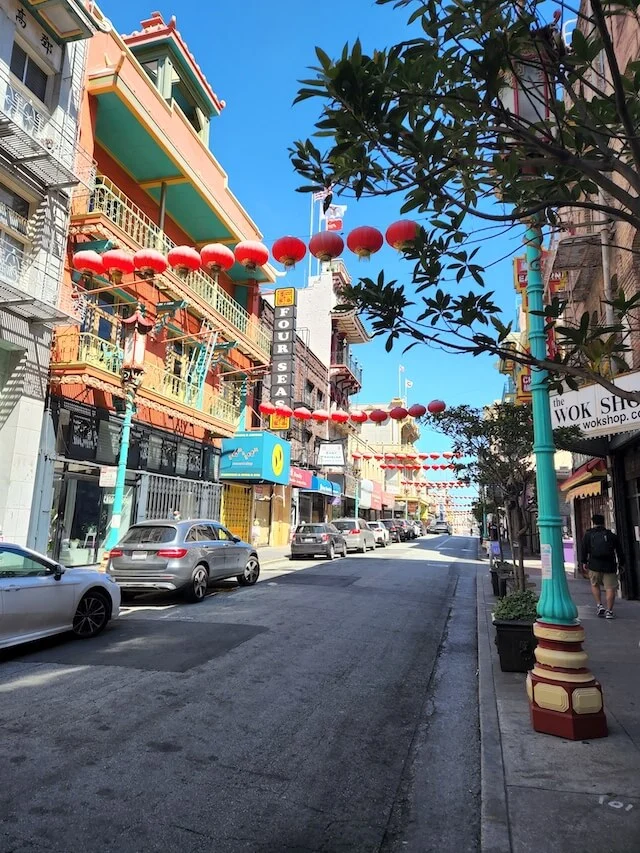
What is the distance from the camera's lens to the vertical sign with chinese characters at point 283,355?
1148 inches

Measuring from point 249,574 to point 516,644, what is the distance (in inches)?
351

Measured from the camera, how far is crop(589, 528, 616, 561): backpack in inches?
388

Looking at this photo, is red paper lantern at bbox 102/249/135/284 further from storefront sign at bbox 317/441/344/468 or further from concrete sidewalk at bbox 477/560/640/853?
storefront sign at bbox 317/441/344/468

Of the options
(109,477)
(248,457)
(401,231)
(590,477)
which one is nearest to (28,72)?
(109,477)

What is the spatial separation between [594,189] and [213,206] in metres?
18.7

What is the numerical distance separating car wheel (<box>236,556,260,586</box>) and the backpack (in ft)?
25.8

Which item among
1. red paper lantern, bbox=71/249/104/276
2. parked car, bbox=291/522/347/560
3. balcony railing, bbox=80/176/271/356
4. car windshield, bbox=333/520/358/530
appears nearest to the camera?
red paper lantern, bbox=71/249/104/276

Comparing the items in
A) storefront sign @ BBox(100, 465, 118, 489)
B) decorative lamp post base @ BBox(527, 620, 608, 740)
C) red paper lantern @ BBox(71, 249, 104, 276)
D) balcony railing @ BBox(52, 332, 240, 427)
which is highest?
red paper lantern @ BBox(71, 249, 104, 276)

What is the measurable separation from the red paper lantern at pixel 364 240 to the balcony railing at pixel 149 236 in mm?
11121

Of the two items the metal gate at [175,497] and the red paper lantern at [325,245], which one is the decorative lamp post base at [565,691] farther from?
the metal gate at [175,497]

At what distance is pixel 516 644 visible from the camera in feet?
21.4

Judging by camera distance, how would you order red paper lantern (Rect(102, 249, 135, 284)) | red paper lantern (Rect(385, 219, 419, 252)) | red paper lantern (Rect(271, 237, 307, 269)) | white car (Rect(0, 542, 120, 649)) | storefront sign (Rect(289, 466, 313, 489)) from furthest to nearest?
storefront sign (Rect(289, 466, 313, 489))
red paper lantern (Rect(102, 249, 135, 284))
red paper lantern (Rect(271, 237, 307, 269))
white car (Rect(0, 542, 120, 649))
red paper lantern (Rect(385, 219, 419, 252))

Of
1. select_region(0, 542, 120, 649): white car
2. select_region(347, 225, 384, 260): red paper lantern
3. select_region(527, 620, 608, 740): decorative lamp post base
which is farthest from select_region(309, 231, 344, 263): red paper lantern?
select_region(0, 542, 120, 649): white car

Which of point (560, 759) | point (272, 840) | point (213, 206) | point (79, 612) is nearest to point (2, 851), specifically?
point (272, 840)
